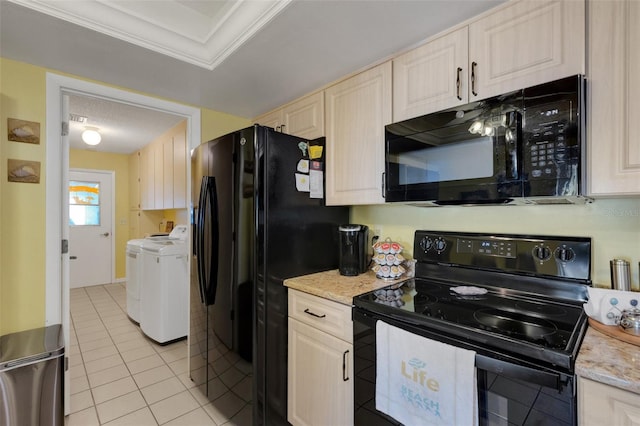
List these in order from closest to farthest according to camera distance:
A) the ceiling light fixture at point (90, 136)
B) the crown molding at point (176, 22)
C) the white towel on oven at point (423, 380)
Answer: the white towel on oven at point (423, 380)
the crown molding at point (176, 22)
the ceiling light fixture at point (90, 136)

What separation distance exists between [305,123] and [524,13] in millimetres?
1266

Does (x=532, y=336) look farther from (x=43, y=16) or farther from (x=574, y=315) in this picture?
(x=43, y=16)

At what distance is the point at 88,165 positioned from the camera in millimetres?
4984

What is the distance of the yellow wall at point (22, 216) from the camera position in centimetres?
163

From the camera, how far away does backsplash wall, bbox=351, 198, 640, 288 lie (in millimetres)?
1124

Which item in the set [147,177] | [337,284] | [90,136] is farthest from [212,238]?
[147,177]

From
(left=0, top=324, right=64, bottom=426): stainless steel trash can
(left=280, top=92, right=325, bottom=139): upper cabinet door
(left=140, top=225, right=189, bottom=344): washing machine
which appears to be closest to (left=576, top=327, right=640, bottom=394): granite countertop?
(left=280, top=92, right=325, bottom=139): upper cabinet door

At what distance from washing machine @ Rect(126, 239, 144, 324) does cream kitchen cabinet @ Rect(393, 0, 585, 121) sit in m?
3.12

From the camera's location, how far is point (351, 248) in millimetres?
1745

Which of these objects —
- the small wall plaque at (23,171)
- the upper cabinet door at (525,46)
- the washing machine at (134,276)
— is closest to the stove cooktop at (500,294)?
the upper cabinet door at (525,46)

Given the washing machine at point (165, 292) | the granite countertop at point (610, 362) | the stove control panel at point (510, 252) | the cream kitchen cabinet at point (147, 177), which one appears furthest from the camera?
the cream kitchen cabinet at point (147, 177)

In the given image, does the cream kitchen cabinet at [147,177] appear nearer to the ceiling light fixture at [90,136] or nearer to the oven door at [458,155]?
the ceiling light fixture at [90,136]

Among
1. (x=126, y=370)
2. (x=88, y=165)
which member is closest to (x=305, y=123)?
(x=126, y=370)

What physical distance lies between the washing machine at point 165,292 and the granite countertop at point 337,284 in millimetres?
1743
